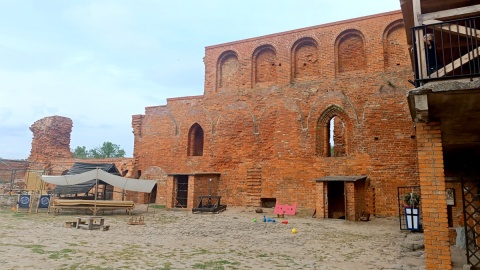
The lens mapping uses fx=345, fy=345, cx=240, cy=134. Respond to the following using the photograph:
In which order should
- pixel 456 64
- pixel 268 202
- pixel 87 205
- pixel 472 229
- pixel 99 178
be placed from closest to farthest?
pixel 456 64, pixel 472 229, pixel 87 205, pixel 99 178, pixel 268 202

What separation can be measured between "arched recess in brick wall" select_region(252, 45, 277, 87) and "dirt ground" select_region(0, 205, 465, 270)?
9.90 meters

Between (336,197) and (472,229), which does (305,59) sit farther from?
(472,229)

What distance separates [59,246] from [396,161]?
13.8 meters

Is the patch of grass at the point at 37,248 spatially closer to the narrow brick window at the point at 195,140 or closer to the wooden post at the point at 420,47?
the wooden post at the point at 420,47

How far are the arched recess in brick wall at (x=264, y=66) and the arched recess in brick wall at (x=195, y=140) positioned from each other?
4894 mm

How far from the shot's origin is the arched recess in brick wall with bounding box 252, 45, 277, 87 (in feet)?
66.7

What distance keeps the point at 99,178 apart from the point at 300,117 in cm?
1053

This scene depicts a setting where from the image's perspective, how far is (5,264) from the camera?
20.1ft

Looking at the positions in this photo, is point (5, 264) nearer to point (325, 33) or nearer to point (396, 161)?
point (396, 161)

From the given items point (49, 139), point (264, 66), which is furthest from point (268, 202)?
point (49, 139)

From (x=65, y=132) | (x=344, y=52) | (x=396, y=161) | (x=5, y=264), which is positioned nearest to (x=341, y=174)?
(x=396, y=161)

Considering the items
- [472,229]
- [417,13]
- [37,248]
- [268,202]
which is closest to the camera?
[417,13]

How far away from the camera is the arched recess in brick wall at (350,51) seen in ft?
59.3

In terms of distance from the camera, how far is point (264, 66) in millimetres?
20703
